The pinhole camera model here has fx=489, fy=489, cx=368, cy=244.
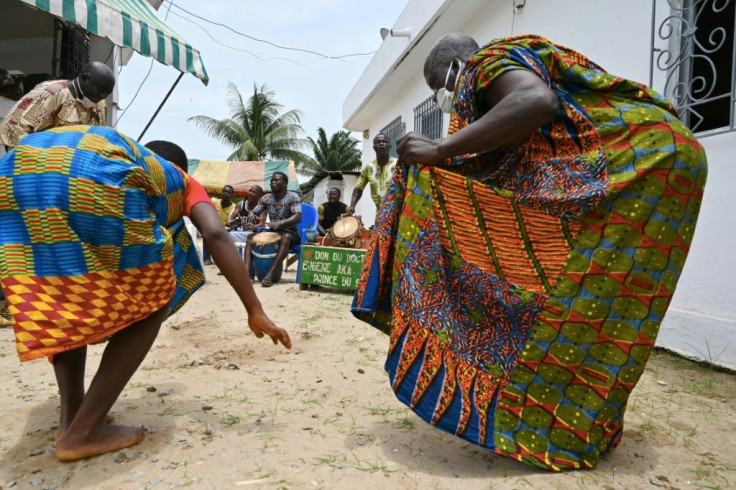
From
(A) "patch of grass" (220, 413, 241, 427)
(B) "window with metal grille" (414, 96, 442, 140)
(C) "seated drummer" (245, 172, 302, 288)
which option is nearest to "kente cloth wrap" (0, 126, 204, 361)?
(A) "patch of grass" (220, 413, 241, 427)

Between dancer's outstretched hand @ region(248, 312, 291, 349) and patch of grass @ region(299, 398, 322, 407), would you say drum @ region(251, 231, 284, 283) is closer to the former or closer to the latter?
patch of grass @ region(299, 398, 322, 407)

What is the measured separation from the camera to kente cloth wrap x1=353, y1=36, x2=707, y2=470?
1.60 m

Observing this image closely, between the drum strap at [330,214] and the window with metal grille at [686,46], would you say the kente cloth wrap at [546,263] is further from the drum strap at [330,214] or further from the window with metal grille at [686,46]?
the drum strap at [330,214]

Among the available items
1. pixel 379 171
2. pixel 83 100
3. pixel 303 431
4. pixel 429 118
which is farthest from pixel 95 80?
pixel 429 118

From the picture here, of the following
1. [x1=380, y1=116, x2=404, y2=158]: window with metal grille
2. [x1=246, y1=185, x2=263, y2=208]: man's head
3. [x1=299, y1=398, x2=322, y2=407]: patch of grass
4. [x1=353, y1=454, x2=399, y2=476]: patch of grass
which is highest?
[x1=380, y1=116, x2=404, y2=158]: window with metal grille

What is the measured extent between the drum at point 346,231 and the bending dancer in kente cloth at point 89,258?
4409 mm

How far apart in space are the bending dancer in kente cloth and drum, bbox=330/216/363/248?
4409 millimetres

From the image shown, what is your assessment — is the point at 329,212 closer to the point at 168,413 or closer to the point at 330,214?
the point at 330,214

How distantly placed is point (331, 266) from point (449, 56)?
13.9 feet

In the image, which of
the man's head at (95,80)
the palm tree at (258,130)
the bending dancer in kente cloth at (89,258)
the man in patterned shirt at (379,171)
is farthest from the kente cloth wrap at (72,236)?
the palm tree at (258,130)

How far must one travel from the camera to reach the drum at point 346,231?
20.7ft

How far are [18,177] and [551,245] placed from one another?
182 cm

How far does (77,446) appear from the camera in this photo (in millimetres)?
1753

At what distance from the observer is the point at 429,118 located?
8656 mm
